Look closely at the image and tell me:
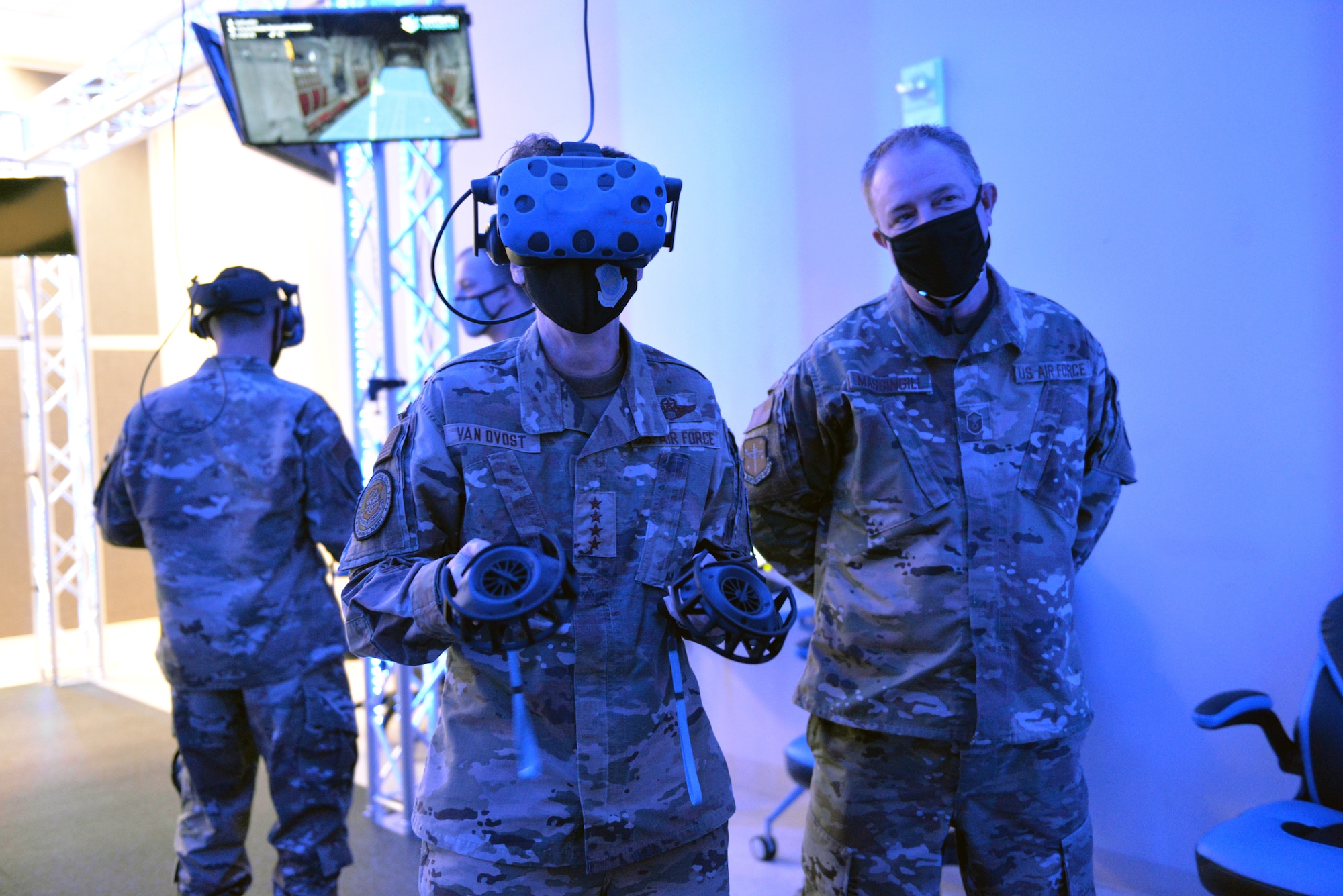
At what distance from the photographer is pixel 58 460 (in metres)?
6.64

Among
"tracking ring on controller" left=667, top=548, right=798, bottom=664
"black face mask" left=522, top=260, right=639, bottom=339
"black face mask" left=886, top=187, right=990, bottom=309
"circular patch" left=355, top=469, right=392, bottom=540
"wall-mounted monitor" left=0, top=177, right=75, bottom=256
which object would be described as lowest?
"tracking ring on controller" left=667, top=548, right=798, bottom=664

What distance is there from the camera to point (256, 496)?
8.21 feet

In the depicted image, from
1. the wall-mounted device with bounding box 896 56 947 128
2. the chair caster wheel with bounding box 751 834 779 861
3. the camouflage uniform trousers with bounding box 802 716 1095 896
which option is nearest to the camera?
the camouflage uniform trousers with bounding box 802 716 1095 896

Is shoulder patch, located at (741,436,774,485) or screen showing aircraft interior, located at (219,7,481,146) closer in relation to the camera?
shoulder patch, located at (741,436,774,485)

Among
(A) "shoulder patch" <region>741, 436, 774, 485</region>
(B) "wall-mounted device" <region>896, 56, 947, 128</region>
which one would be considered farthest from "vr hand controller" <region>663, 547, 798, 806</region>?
(B) "wall-mounted device" <region>896, 56, 947, 128</region>

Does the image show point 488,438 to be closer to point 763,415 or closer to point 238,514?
point 763,415

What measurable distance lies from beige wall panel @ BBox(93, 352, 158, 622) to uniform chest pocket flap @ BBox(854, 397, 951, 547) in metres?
7.91

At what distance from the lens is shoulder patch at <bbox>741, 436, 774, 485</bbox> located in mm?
1826

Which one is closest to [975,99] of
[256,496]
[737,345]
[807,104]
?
[807,104]

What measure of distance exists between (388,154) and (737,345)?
7.92 ft

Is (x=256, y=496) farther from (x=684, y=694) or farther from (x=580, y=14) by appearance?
(x=580, y=14)

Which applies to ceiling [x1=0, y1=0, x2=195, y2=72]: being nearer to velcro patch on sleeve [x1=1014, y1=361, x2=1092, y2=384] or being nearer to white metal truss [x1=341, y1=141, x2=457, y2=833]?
white metal truss [x1=341, y1=141, x2=457, y2=833]

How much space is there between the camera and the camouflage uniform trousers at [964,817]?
1.61 metres

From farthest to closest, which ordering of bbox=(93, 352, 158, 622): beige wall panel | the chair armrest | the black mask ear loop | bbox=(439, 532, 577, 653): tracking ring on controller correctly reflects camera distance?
1. bbox=(93, 352, 158, 622): beige wall panel
2. the black mask ear loop
3. the chair armrest
4. bbox=(439, 532, 577, 653): tracking ring on controller
